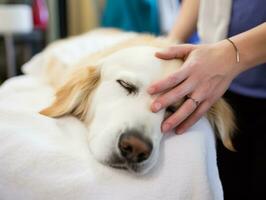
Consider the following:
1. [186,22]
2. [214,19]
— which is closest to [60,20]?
[186,22]

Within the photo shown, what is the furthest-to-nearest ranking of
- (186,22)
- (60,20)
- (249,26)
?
(60,20) → (186,22) → (249,26)

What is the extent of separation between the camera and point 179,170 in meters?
0.75

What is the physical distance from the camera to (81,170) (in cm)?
73

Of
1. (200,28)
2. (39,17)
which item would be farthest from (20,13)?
(200,28)

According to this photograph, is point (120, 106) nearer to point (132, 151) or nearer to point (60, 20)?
point (132, 151)

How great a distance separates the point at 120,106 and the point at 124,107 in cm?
1

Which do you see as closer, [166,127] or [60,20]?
[166,127]

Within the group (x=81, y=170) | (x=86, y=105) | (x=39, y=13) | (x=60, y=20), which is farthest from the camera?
(x=60, y=20)

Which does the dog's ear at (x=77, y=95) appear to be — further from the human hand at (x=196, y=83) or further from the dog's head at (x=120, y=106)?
the human hand at (x=196, y=83)

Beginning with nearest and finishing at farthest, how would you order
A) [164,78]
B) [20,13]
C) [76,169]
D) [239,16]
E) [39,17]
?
[76,169], [164,78], [239,16], [20,13], [39,17]

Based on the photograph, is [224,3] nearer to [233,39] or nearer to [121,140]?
[233,39]

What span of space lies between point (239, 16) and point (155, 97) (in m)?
0.44

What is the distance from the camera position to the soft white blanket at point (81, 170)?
27.4 inches

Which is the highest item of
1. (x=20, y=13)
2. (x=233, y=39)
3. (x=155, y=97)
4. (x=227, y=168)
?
(x=233, y=39)
